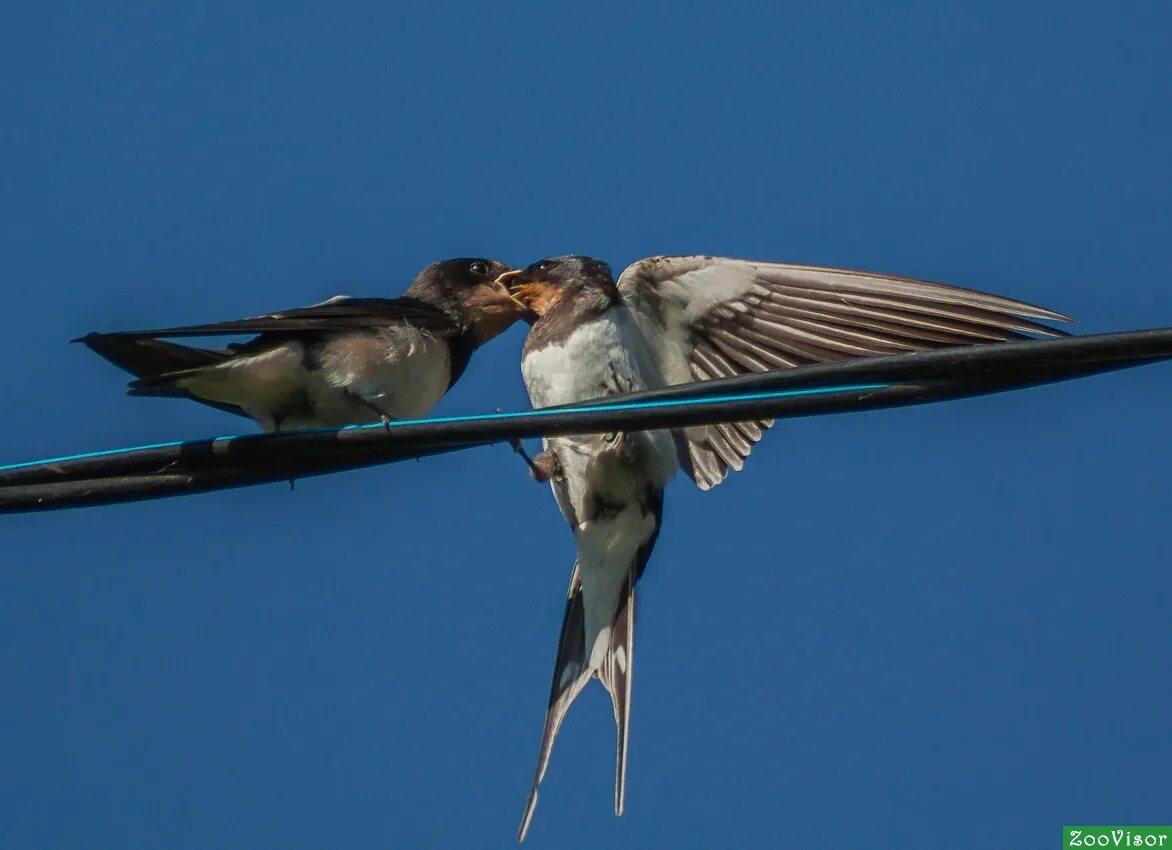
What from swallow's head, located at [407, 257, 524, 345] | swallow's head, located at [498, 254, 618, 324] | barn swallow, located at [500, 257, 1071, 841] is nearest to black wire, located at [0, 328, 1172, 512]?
barn swallow, located at [500, 257, 1071, 841]

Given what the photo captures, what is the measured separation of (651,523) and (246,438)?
83.5 inches

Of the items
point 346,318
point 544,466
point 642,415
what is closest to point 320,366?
point 346,318

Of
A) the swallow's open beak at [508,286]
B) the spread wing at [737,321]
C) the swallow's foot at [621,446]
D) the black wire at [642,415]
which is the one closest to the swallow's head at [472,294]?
the swallow's open beak at [508,286]

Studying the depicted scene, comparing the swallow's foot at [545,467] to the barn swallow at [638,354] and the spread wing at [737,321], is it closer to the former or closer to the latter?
the barn swallow at [638,354]

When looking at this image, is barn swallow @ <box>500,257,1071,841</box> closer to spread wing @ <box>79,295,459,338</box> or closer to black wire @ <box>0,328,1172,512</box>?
spread wing @ <box>79,295,459,338</box>

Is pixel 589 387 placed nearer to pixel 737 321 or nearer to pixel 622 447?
pixel 622 447

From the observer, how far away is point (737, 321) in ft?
18.2

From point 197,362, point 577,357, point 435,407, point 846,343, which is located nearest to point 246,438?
point 197,362

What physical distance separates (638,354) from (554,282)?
39 cm

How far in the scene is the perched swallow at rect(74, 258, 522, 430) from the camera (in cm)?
416

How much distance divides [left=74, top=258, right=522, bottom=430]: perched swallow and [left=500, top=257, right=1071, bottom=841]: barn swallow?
1.58 ft

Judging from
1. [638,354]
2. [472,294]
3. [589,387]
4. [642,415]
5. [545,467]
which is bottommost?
[642,415]

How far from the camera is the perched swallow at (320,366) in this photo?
164 inches

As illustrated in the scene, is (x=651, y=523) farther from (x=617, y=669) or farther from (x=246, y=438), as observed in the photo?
(x=246, y=438)
